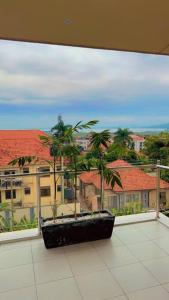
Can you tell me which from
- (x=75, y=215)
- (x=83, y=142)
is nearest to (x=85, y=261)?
(x=75, y=215)

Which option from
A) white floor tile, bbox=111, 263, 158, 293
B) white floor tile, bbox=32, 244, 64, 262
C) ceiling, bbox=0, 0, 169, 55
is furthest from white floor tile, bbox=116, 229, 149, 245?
ceiling, bbox=0, 0, 169, 55

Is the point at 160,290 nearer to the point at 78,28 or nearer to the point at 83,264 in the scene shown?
the point at 83,264

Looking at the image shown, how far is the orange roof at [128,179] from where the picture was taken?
3.11m

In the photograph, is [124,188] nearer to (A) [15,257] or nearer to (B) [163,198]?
(B) [163,198]

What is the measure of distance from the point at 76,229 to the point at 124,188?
814 mm

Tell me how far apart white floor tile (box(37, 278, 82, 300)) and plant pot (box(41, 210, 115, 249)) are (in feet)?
2.03

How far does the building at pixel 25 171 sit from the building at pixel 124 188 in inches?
11.4

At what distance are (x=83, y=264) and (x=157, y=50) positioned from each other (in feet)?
7.77

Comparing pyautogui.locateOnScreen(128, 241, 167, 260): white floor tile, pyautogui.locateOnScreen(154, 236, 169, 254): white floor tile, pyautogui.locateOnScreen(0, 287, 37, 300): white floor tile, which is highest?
pyautogui.locateOnScreen(154, 236, 169, 254): white floor tile

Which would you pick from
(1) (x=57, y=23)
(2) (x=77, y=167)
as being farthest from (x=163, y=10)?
(2) (x=77, y=167)

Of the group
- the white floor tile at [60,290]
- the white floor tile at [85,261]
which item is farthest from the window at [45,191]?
the white floor tile at [60,290]

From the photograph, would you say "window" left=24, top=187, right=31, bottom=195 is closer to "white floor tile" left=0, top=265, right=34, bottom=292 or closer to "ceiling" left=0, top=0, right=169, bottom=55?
"white floor tile" left=0, top=265, right=34, bottom=292

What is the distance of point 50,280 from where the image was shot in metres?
2.10

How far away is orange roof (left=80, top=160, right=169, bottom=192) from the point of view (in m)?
3.11
